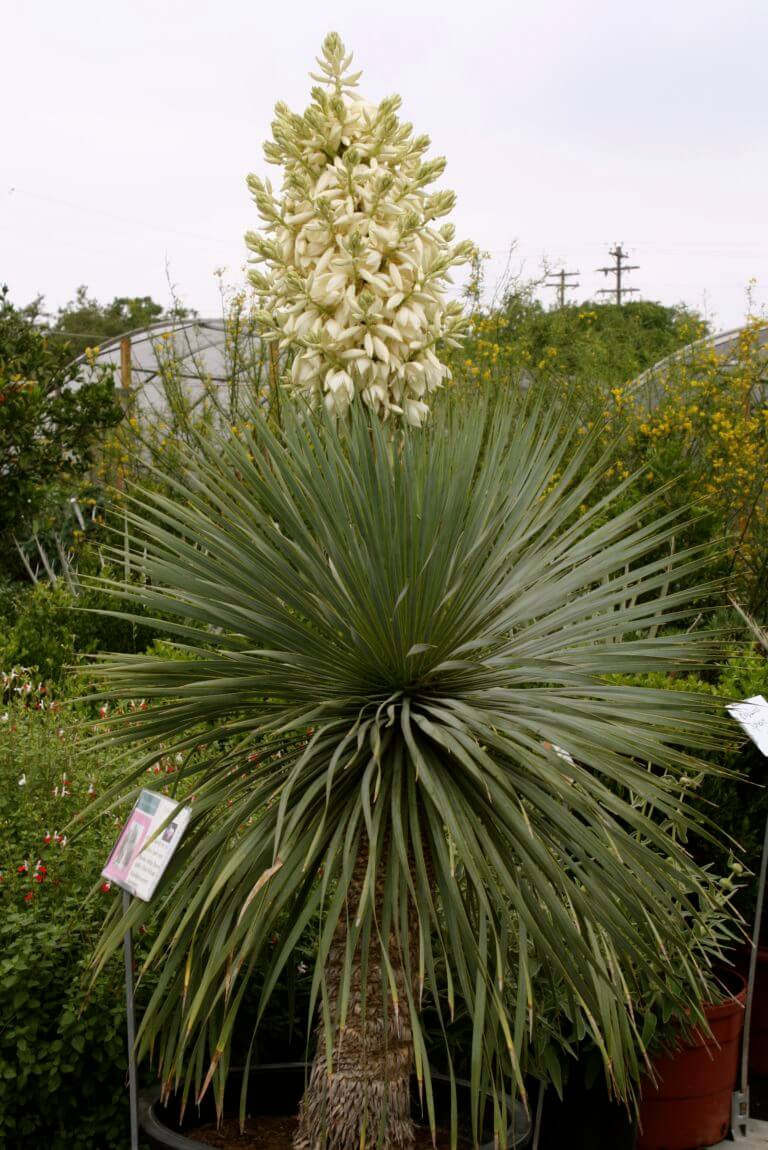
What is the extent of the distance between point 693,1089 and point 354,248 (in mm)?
2587

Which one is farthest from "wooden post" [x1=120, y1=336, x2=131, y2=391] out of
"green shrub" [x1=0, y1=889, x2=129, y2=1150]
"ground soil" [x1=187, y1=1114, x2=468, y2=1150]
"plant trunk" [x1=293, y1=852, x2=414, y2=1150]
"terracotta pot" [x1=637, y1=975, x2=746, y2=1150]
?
"plant trunk" [x1=293, y1=852, x2=414, y2=1150]

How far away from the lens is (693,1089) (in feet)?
11.5

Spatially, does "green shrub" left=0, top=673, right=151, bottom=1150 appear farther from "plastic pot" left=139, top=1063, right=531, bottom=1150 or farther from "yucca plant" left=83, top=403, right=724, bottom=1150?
"yucca plant" left=83, top=403, right=724, bottom=1150

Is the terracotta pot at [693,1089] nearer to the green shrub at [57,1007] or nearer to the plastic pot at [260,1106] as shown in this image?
the plastic pot at [260,1106]

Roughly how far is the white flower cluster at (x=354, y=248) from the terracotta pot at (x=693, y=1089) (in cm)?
196

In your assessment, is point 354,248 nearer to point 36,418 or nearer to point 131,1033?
point 131,1033

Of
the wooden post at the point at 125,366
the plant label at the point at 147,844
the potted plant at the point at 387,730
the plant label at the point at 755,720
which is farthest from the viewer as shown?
the wooden post at the point at 125,366

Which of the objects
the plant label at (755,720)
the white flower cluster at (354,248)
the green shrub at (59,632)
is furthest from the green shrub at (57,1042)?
the green shrub at (59,632)

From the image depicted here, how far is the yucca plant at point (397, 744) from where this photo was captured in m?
2.34

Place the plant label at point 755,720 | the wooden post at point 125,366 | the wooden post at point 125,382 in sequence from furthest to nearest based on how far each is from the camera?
the wooden post at point 125,366
the wooden post at point 125,382
the plant label at point 755,720

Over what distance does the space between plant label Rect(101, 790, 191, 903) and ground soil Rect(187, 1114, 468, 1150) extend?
2.19 feet

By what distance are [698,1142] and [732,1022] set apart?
0.39 meters

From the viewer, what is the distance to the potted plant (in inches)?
91.4

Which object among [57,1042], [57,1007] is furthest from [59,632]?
[57,1042]
